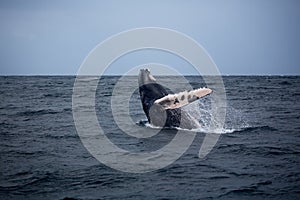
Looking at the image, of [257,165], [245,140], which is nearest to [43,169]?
[257,165]

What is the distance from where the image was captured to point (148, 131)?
11.7 metres

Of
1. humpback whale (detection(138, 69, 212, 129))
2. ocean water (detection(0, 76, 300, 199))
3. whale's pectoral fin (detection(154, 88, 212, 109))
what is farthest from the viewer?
humpback whale (detection(138, 69, 212, 129))

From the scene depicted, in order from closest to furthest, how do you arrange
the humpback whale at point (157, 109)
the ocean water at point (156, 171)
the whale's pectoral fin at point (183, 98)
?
the ocean water at point (156, 171) → the whale's pectoral fin at point (183, 98) → the humpback whale at point (157, 109)

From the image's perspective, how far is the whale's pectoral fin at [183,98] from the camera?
31.4ft

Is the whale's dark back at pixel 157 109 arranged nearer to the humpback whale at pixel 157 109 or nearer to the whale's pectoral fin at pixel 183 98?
the humpback whale at pixel 157 109

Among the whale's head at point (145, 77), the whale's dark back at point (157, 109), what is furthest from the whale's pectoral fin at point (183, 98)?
the whale's head at point (145, 77)

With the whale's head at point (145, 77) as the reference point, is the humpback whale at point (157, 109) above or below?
below

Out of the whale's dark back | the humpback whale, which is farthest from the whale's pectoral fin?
the whale's dark back

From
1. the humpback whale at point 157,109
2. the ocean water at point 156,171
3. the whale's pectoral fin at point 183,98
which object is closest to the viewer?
the ocean water at point 156,171

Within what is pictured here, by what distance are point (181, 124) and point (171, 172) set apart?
4.90 metres

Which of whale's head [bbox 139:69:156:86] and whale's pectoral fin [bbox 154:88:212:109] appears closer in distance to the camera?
whale's pectoral fin [bbox 154:88:212:109]

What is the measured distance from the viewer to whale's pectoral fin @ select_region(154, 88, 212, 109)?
31.4 feet

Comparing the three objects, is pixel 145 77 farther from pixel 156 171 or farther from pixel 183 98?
pixel 156 171

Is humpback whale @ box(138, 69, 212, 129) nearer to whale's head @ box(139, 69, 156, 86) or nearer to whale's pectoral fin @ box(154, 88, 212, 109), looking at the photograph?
whale's head @ box(139, 69, 156, 86)
